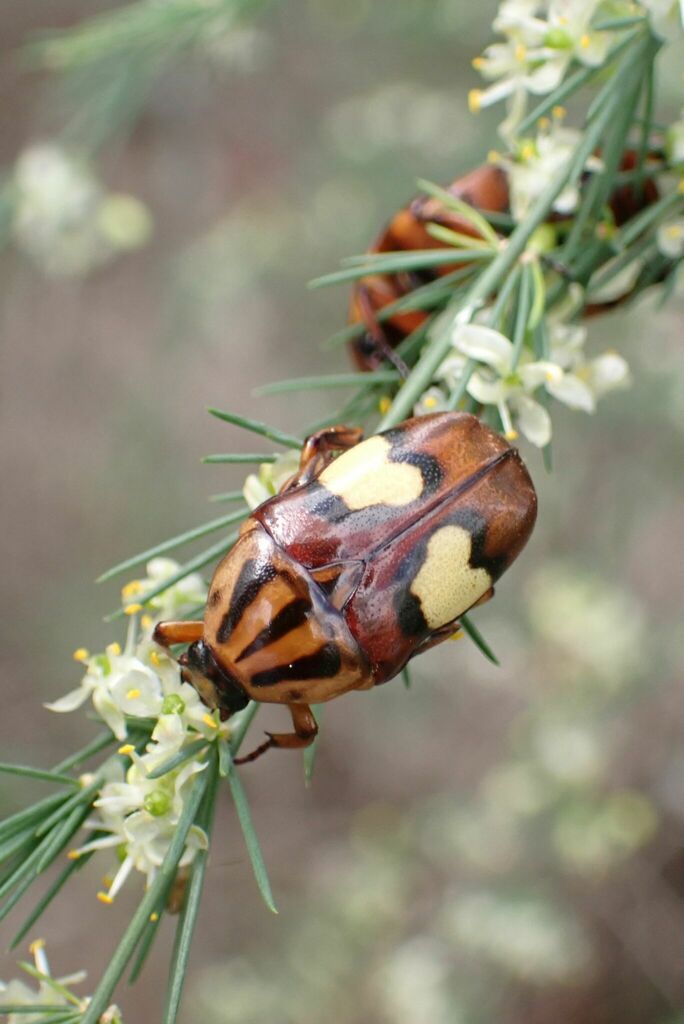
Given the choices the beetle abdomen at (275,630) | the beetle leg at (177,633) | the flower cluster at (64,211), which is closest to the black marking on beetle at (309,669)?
the beetle abdomen at (275,630)

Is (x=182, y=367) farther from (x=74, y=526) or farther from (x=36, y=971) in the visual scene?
(x=36, y=971)

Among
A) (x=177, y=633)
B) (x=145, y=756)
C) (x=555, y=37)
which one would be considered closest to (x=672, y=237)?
(x=555, y=37)

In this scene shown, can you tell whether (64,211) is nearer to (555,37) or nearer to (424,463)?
(555,37)

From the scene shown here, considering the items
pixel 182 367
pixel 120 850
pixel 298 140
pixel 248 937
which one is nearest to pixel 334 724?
pixel 248 937

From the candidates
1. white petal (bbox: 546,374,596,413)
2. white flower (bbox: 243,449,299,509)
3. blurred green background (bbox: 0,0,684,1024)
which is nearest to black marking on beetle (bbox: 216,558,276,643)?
white flower (bbox: 243,449,299,509)

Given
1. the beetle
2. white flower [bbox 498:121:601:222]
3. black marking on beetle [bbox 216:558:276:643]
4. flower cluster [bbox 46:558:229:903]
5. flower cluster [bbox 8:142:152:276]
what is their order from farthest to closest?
flower cluster [bbox 8:142:152:276], the beetle, white flower [bbox 498:121:601:222], black marking on beetle [bbox 216:558:276:643], flower cluster [bbox 46:558:229:903]

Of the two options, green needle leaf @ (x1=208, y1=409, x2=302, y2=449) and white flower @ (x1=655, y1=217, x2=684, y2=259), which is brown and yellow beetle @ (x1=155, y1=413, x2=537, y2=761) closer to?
green needle leaf @ (x1=208, y1=409, x2=302, y2=449)

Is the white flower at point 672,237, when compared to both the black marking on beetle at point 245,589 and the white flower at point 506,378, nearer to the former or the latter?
the white flower at point 506,378
